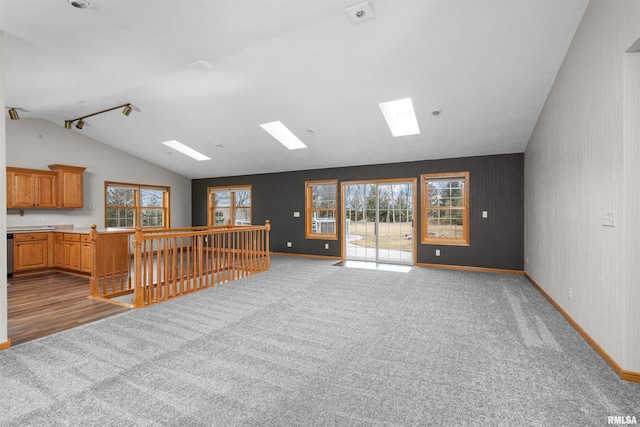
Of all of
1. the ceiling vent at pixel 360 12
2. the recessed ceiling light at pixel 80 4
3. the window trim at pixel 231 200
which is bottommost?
the window trim at pixel 231 200

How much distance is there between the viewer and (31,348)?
262 cm

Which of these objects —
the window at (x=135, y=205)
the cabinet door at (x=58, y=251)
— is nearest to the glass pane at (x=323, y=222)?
the window at (x=135, y=205)

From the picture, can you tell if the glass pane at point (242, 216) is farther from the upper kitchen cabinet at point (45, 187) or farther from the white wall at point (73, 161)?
the upper kitchen cabinet at point (45, 187)

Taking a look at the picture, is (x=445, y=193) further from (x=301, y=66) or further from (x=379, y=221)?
(x=301, y=66)

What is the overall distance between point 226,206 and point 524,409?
890 centimetres

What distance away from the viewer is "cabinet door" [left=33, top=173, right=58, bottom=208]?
245 inches

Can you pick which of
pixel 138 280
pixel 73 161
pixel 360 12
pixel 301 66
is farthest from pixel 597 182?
pixel 73 161

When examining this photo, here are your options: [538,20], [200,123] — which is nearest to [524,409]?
[538,20]

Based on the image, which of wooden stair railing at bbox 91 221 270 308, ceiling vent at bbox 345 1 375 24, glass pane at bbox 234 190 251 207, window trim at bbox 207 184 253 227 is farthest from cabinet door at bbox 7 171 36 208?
ceiling vent at bbox 345 1 375 24

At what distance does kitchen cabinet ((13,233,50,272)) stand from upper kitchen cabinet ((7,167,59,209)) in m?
0.66

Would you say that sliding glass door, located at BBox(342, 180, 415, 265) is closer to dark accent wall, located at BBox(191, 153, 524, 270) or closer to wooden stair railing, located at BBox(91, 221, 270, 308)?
dark accent wall, located at BBox(191, 153, 524, 270)

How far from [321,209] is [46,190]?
240 inches

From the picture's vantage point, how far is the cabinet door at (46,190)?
623cm

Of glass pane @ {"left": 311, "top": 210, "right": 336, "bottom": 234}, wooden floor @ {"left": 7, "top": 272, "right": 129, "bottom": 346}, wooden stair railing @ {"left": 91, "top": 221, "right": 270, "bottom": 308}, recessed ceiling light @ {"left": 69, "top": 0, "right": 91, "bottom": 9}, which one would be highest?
recessed ceiling light @ {"left": 69, "top": 0, "right": 91, "bottom": 9}
